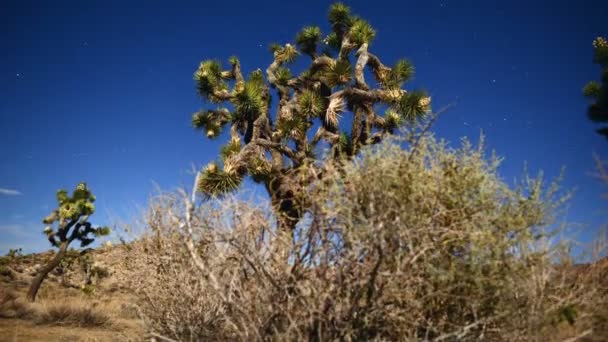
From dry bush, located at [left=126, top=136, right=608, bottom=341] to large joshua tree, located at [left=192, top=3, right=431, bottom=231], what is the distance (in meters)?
6.12

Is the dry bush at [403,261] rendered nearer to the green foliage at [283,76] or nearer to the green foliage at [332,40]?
the green foliage at [283,76]

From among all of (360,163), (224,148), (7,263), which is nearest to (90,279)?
(7,263)

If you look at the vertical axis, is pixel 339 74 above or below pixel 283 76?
below

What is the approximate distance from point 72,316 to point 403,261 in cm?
1004

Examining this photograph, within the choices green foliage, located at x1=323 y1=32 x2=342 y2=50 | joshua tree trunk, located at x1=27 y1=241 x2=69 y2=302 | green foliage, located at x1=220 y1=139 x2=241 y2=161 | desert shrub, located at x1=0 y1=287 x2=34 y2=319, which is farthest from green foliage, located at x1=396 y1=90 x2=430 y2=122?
joshua tree trunk, located at x1=27 y1=241 x2=69 y2=302

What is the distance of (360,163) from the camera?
3.82 metres

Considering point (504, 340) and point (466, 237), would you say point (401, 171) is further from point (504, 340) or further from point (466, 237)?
→ point (504, 340)

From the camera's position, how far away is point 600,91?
1264 centimetres

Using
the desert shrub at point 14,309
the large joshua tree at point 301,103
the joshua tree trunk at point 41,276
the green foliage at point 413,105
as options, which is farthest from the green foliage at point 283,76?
the joshua tree trunk at point 41,276

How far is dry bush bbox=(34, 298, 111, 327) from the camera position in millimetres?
9961

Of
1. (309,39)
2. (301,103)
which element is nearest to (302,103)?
(301,103)

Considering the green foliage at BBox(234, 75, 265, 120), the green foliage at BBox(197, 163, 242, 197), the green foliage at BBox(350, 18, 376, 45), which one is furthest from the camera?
the green foliage at BBox(350, 18, 376, 45)

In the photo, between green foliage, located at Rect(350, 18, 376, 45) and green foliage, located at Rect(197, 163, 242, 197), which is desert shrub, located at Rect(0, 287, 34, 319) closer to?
green foliage, located at Rect(197, 163, 242, 197)

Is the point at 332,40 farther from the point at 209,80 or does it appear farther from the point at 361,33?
the point at 209,80
